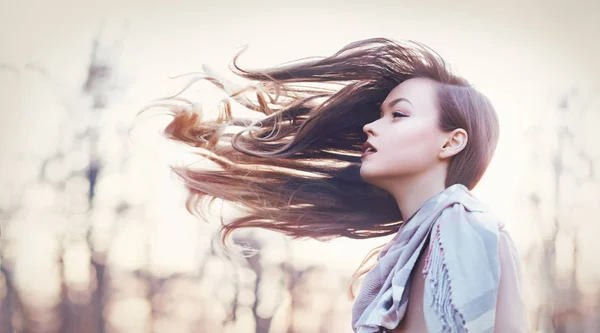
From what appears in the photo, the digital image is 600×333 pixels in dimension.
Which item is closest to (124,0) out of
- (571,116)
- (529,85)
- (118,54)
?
(118,54)

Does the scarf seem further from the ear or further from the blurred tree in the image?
the blurred tree

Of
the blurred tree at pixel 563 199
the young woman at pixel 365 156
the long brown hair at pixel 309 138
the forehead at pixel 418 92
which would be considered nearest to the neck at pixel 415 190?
the young woman at pixel 365 156

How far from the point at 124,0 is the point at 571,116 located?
168 cm

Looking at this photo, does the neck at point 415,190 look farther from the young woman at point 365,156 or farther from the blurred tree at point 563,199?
the blurred tree at point 563,199

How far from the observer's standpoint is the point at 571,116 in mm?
2402

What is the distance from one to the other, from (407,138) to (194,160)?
2.47 feet

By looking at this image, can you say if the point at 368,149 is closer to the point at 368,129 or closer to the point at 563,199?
the point at 368,129

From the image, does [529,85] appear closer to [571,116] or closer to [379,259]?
[571,116]

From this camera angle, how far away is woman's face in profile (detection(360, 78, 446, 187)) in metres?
2.23

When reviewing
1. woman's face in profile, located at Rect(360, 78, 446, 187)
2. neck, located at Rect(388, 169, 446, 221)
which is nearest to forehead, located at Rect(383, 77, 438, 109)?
woman's face in profile, located at Rect(360, 78, 446, 187)

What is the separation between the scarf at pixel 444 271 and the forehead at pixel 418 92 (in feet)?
1.00

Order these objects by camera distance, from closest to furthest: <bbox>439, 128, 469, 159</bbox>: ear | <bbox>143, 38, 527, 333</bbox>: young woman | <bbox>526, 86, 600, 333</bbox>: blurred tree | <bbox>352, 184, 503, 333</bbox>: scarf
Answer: <bbox>352, 184, 503, 333</bbox>: scarf → <bbox>143, 38, 527, 333</bbox>: young woman → <bbox>439, 128, 469, 159</bbox>: ear → <bbox>526, 86, 600, 333</bbox>: blurred tree

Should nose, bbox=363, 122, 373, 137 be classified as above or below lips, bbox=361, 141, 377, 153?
above

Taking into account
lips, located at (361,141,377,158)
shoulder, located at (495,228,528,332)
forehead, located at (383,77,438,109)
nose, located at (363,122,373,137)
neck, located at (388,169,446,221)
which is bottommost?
shoulder, located at (495,228,528,332)
